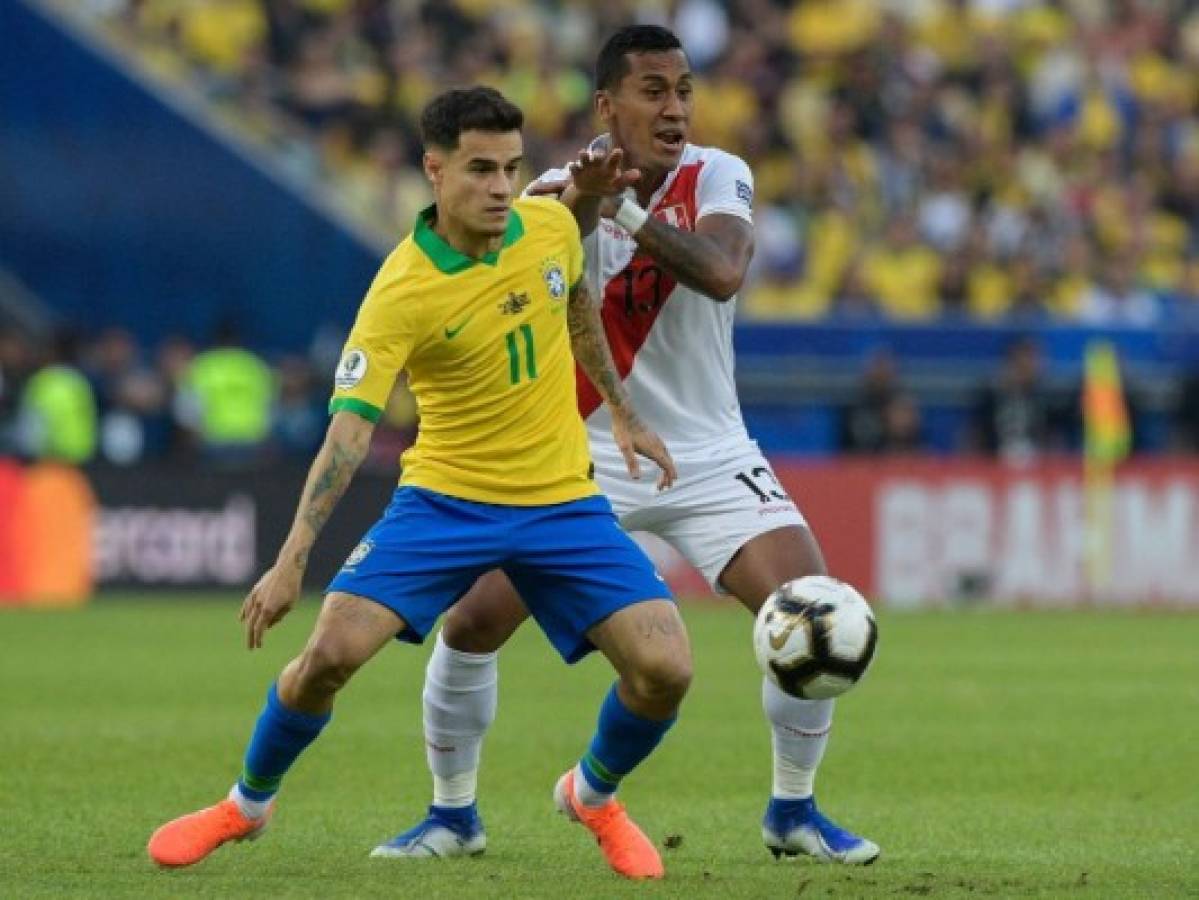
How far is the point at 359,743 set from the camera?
12055mm

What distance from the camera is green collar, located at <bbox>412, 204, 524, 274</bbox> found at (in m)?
7.72

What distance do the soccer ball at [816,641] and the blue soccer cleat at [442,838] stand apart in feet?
3.58

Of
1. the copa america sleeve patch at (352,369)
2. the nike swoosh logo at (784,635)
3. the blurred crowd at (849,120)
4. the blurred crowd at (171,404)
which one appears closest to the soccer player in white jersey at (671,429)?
the nike swoosh logo at (784,635)

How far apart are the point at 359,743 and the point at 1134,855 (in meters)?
4.52

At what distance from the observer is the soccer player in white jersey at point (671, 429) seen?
8.30 metres

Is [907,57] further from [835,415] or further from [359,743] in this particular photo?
[359,743]

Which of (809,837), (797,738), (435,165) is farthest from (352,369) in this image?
(809,837)

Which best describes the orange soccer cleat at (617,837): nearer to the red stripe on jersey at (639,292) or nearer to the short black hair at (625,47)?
the red stripe on jersey at (639,292)

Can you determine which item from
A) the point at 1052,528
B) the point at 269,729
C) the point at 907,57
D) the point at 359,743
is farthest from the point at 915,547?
the point at 269,729

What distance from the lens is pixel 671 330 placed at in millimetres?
8688

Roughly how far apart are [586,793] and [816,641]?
3.01 ft

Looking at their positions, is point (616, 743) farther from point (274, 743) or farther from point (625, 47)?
point (625, 47)

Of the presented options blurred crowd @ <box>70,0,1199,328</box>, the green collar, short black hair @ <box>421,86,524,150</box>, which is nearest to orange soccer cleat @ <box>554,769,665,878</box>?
the green collar

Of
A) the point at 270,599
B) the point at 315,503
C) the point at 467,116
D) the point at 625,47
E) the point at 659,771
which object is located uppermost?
the point at 625,47
